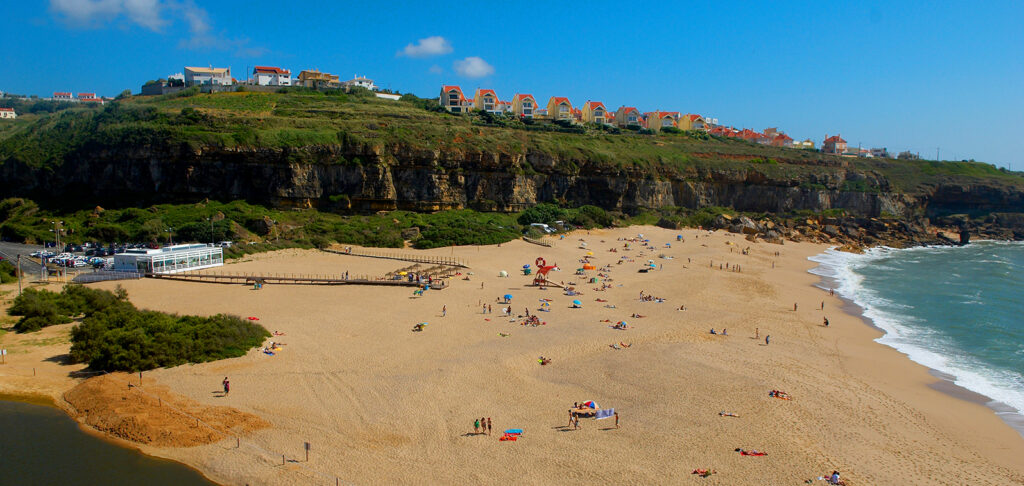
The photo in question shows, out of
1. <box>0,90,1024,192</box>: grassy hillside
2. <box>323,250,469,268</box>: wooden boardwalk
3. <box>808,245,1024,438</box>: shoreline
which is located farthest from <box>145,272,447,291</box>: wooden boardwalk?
<box>808,245,1024,438</box>: shoreline

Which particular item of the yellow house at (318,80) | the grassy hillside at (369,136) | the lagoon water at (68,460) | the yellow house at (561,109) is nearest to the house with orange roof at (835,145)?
the grassy hillside at (369,136)

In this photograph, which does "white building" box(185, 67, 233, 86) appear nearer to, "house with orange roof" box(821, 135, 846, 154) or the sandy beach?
the sandy beach

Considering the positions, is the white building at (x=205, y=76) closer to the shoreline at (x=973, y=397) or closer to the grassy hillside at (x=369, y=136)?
the grassy hillside at (x=369, y=136)

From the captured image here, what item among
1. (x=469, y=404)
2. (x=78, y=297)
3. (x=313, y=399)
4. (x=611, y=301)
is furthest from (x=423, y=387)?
(x=78, y=297)

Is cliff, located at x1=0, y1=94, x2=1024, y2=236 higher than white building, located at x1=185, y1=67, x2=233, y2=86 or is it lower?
lower

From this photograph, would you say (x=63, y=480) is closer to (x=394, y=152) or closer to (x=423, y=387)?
(x=423, y=387)

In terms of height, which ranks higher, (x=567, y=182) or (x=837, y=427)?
(x=567, y=182)
